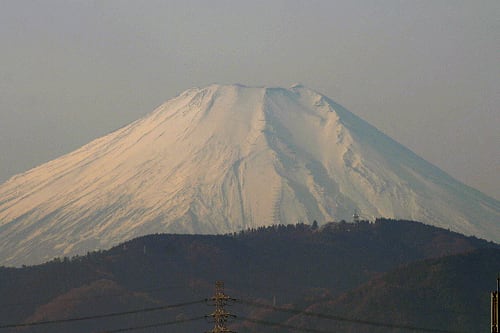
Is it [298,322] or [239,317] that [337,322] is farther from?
[239,317]

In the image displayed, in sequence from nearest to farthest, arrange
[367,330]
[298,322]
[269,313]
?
[367,330], [298,322], [269,313]

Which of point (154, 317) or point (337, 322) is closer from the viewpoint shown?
point (337, 322)

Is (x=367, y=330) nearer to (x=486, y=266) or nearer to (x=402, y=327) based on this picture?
(x=402, y=327)

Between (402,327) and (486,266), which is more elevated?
(486,266)

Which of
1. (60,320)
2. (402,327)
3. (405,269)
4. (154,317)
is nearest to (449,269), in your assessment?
(405,269)

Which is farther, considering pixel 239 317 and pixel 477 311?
pixel 239 317

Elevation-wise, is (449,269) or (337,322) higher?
(449,269)

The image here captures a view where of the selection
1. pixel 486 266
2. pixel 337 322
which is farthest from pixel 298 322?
pixel 486 266

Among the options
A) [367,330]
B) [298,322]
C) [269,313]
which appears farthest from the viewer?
[269,313]
